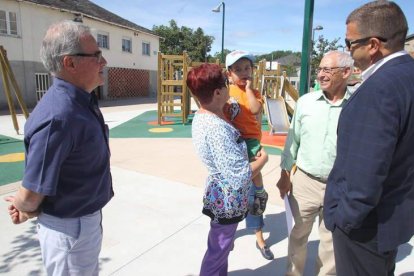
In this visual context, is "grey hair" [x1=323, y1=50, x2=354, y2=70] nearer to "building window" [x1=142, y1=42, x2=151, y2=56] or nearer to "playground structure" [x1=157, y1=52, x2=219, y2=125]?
"playground structure" [x1=157, y1=52, x2=219, y2=125]

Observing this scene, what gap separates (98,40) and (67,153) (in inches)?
765

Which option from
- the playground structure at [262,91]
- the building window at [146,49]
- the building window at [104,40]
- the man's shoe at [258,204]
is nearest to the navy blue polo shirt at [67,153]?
the man's shoe at [258,204]

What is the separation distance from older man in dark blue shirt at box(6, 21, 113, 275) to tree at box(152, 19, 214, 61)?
41204mm

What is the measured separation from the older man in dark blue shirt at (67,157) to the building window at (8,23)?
17204mm

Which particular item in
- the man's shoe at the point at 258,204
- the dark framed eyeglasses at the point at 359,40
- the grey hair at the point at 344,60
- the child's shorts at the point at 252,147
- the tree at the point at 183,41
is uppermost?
the tree at the point at 183,41

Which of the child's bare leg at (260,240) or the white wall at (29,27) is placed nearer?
the child's bare leg at (260,240)

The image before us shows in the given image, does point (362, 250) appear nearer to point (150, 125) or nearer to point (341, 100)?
point (341, 100)

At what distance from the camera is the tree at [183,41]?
41812 mm

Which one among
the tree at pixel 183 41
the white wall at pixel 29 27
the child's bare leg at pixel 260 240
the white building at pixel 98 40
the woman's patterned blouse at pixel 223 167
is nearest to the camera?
the woman's patterned blouse at pixel 223 167

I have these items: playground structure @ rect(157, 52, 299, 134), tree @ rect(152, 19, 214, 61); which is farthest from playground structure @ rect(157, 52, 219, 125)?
tree @ rect(152, 19, 214, 61)

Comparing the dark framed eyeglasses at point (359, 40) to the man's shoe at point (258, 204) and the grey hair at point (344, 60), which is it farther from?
the man's shoe at point (258, 204)

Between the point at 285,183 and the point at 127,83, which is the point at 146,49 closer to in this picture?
the point at 127,83

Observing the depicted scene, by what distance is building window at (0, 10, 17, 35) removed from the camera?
15.6 meters

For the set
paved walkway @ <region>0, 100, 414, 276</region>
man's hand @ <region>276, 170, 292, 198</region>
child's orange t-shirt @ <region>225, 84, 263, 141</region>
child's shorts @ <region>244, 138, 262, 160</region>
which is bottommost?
paved walkway @ <region>0, 100, 414, 276</region>
